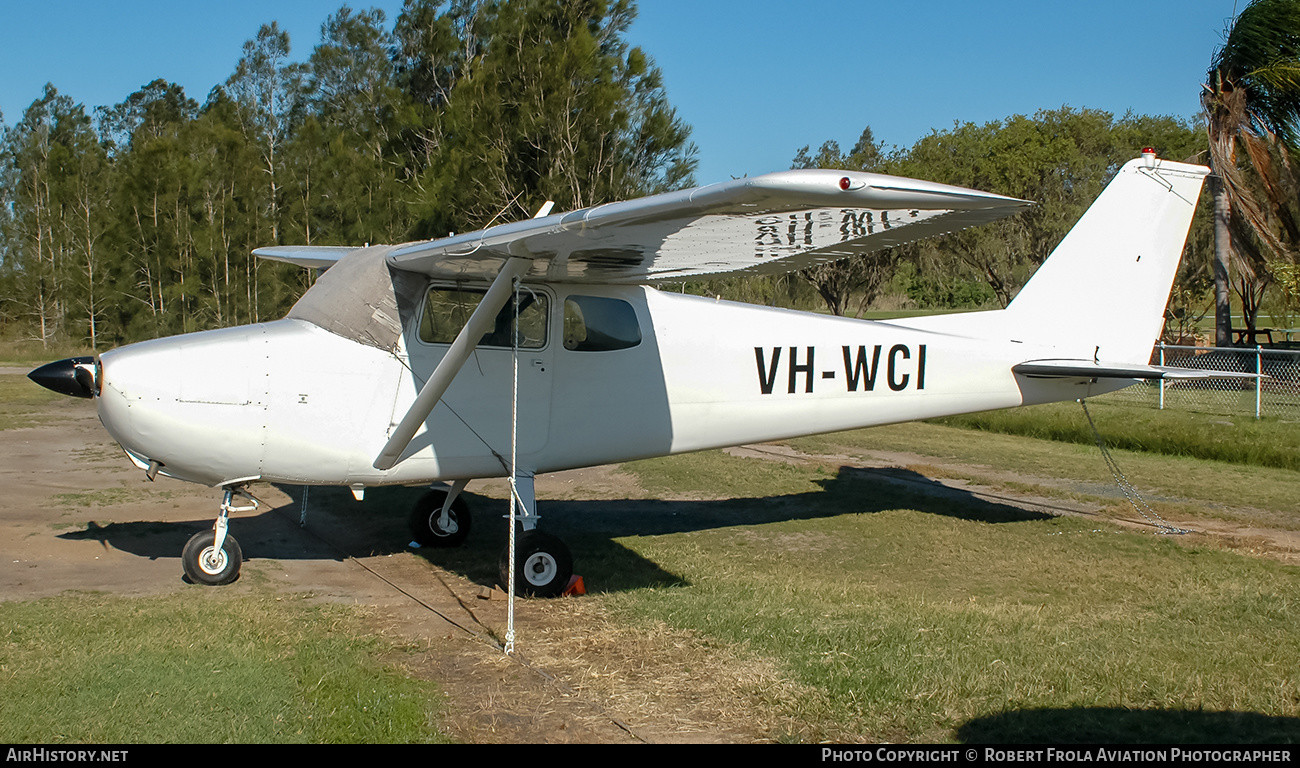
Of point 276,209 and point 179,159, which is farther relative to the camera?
point 276,209

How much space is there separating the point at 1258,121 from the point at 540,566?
19396 mm

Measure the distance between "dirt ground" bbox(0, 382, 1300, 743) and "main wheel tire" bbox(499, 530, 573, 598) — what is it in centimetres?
16

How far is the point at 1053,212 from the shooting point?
103ft

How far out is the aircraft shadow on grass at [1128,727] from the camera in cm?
409

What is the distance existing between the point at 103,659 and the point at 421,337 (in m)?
2.89

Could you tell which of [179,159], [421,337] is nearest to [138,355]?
[421,337]

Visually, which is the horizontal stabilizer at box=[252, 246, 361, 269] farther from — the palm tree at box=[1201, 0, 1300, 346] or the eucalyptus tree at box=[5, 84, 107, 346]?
the eucalyptus tree at box=[5, 84, 107, 346]

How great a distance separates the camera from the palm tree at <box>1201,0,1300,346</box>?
18.2m

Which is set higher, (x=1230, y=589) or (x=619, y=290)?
(x=619, y=290)

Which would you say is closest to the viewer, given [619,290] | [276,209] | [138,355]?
[138,355]

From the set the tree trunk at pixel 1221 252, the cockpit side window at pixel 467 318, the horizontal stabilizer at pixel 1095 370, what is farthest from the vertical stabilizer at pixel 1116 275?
the tree trunk at pixel 1221 252

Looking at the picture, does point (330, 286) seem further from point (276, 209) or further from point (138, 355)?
point (276, 209)

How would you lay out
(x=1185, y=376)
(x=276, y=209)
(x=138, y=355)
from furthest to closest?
(x=276, y=209) → (x=1185, y=376) → (x=138, y=355)

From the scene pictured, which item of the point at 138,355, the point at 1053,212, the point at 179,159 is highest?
the point at 179,159
